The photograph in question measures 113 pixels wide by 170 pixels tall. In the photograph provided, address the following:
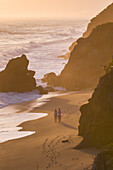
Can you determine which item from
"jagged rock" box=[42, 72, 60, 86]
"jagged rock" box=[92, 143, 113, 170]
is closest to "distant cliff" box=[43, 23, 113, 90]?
"jagged rock" box=[42, 72, 60, 86]

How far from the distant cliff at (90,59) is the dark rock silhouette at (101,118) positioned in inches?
896

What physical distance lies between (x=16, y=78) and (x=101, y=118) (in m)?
23.6

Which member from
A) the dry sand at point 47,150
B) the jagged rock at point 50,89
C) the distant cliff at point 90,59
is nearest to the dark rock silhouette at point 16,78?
the jagged rock at point 50,89

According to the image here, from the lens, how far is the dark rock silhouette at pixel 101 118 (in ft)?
49.8

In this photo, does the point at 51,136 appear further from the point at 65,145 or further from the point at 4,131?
the point at 4,131

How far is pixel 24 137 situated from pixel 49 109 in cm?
896

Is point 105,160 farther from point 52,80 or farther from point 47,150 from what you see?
point 52,80

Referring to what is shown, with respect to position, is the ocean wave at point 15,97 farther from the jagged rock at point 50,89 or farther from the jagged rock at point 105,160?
the jagged rock at point 105,160

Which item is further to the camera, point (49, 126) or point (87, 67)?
point (87, 67)

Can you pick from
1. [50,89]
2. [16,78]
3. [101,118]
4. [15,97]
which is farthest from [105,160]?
[50,89]

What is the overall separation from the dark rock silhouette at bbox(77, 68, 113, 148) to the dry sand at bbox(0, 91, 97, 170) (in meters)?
0.60

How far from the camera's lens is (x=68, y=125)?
21.8 m

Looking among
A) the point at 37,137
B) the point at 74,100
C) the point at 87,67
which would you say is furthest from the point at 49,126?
the point at 87,67

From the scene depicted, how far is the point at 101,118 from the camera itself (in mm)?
15453
